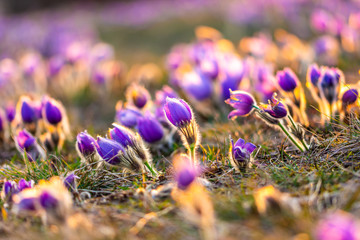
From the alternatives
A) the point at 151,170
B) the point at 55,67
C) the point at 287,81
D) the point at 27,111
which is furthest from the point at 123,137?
the point at 55,67

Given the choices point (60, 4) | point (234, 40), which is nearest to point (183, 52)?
point (234, 40)

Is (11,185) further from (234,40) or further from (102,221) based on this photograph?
(234,40)

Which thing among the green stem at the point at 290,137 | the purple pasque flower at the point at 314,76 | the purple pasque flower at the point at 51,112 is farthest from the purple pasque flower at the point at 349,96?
the purple pasque flower at the point at 51,112

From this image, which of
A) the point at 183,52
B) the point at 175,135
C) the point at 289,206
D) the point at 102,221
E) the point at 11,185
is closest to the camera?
the point at 289,206

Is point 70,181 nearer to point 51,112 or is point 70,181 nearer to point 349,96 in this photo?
point 51,112

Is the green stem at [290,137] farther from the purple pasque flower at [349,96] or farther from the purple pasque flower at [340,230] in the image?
the purple pasque flower at [340,230]

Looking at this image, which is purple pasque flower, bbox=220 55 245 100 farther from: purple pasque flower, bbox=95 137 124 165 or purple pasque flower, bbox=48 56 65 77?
purple pasque flower, bbox=48 56 65 77
